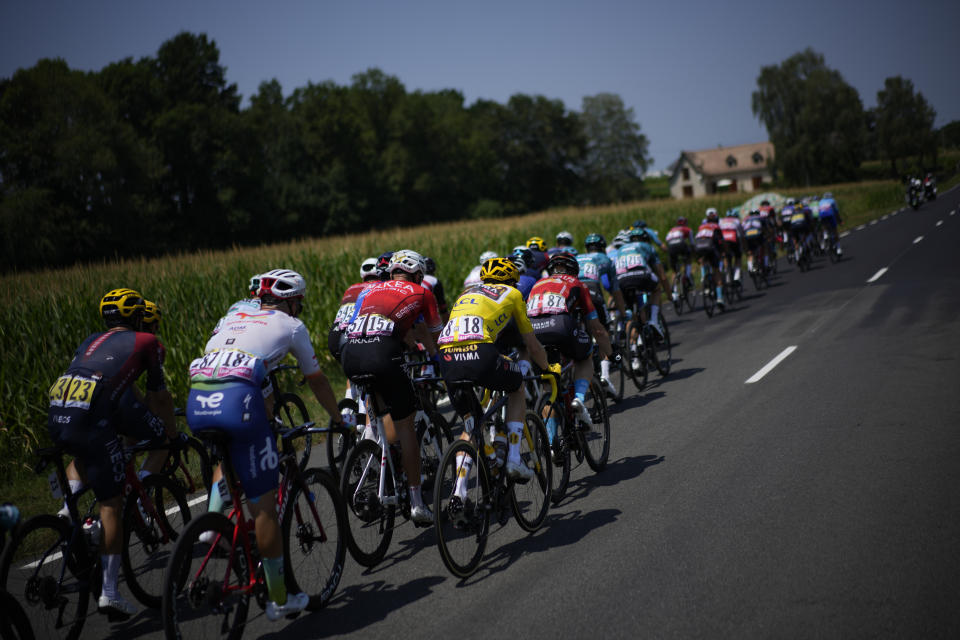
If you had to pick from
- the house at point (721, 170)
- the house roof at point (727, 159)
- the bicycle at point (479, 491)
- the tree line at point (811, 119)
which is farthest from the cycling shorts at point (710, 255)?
the house roof at point (727, 159)

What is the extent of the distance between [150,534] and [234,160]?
55139 millimetres

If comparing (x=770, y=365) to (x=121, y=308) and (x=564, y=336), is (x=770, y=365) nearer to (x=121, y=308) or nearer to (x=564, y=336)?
(x=564, y=336)

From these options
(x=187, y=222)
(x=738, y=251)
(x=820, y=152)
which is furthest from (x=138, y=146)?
(x=820, y=152)

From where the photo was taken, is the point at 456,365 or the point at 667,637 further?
the point at 456,365

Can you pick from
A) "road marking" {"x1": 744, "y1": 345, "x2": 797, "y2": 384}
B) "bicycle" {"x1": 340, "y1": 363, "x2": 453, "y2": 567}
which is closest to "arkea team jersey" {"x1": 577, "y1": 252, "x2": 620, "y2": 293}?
"road marking" {"x1": 744, "y1": 345, "x2": 797, "y2": 384}

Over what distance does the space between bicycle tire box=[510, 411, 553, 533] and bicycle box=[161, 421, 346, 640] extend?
60.1 inches

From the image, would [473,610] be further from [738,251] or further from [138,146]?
[138,146]

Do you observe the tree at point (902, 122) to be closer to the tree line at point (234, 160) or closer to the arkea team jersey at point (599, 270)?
the tree line at point (234, 160)

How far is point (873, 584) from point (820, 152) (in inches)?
3650

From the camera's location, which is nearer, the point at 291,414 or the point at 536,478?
the point at 536,478

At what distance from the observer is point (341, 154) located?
6831 centimetres

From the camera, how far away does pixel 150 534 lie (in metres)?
5.57

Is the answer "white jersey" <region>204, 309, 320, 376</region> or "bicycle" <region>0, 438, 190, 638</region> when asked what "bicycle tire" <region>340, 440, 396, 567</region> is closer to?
"white jersey" <region>204, 309, 320, 376</region>

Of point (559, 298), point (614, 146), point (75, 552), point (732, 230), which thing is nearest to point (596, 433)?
point (559, 298)
